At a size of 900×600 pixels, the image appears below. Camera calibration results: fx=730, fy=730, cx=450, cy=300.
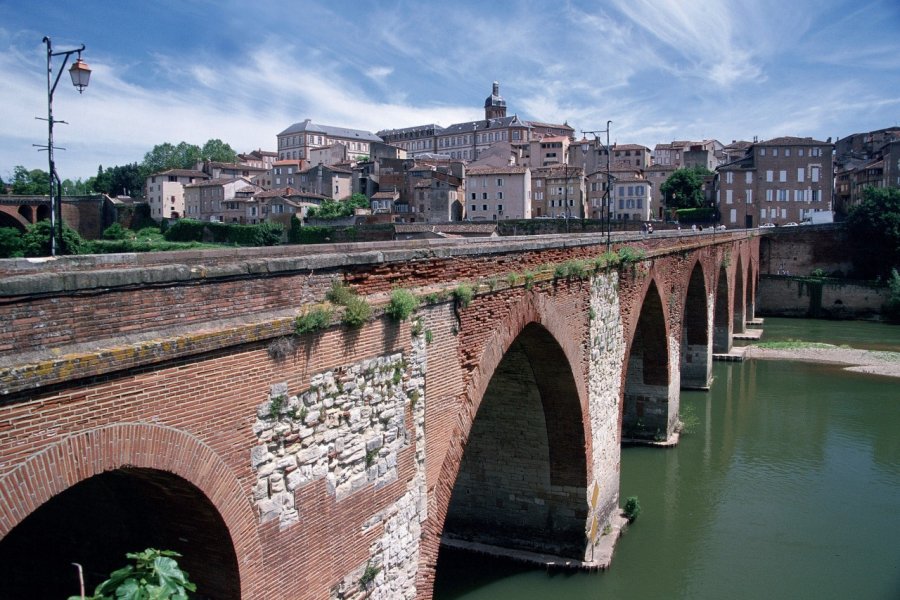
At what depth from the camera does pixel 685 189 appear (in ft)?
237

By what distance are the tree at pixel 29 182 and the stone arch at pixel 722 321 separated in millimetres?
61579

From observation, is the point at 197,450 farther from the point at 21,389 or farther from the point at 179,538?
the point at 21,389

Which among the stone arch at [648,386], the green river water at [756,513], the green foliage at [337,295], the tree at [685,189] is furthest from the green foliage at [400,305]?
the tree at [685,189]

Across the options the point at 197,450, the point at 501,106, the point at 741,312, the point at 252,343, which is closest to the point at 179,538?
the point at 197,450

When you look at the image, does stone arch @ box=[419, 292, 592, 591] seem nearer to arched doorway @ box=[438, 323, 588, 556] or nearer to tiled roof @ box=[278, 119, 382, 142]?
arched doorway @ box=[438, 323, 588, 556]

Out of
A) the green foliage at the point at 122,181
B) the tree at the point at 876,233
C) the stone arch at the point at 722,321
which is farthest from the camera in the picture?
the green foliage at the point at 122,181

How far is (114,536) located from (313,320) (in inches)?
Answer: 94.4

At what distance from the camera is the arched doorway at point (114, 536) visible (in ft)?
18.1

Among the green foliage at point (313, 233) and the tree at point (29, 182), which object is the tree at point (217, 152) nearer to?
the tree at point (29, 182)

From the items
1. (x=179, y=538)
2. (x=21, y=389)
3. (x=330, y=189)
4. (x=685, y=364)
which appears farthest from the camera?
(x=330, y=189)

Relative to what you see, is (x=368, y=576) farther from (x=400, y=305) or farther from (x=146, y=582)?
(x=146, y=582)

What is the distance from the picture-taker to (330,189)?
83.5 meters

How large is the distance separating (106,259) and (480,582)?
31.2 ft

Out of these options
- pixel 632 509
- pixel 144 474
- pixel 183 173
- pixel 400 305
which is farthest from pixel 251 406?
pixel 183 173
